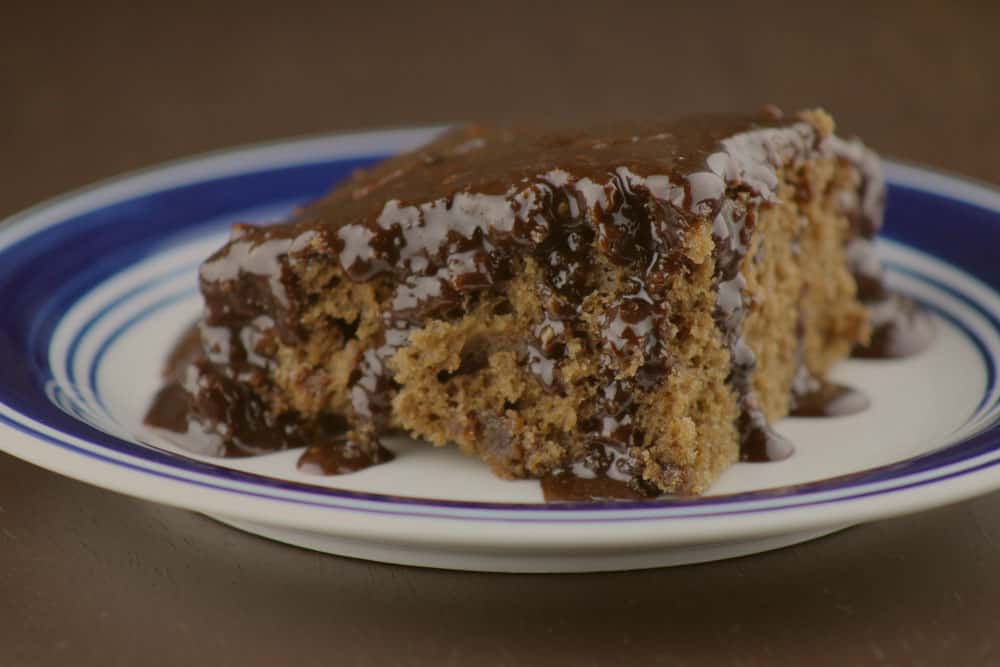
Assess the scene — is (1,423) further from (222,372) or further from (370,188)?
(370,188)

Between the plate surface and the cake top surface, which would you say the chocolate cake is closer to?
the cake top surface

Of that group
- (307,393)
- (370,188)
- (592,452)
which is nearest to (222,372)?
(307,393)

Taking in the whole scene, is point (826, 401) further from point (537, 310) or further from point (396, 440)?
point (396, 440)

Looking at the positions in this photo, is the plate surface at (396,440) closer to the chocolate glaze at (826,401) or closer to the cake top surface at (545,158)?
the chocolate glaze at (826,401)

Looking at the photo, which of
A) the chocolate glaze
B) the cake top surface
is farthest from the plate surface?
the cake top surface

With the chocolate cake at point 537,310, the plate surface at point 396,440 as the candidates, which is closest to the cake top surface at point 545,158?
the chocolate cake at point 537,310

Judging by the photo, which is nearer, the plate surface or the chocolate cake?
the plate surface

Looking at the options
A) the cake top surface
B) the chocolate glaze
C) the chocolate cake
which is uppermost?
the cake top surface
